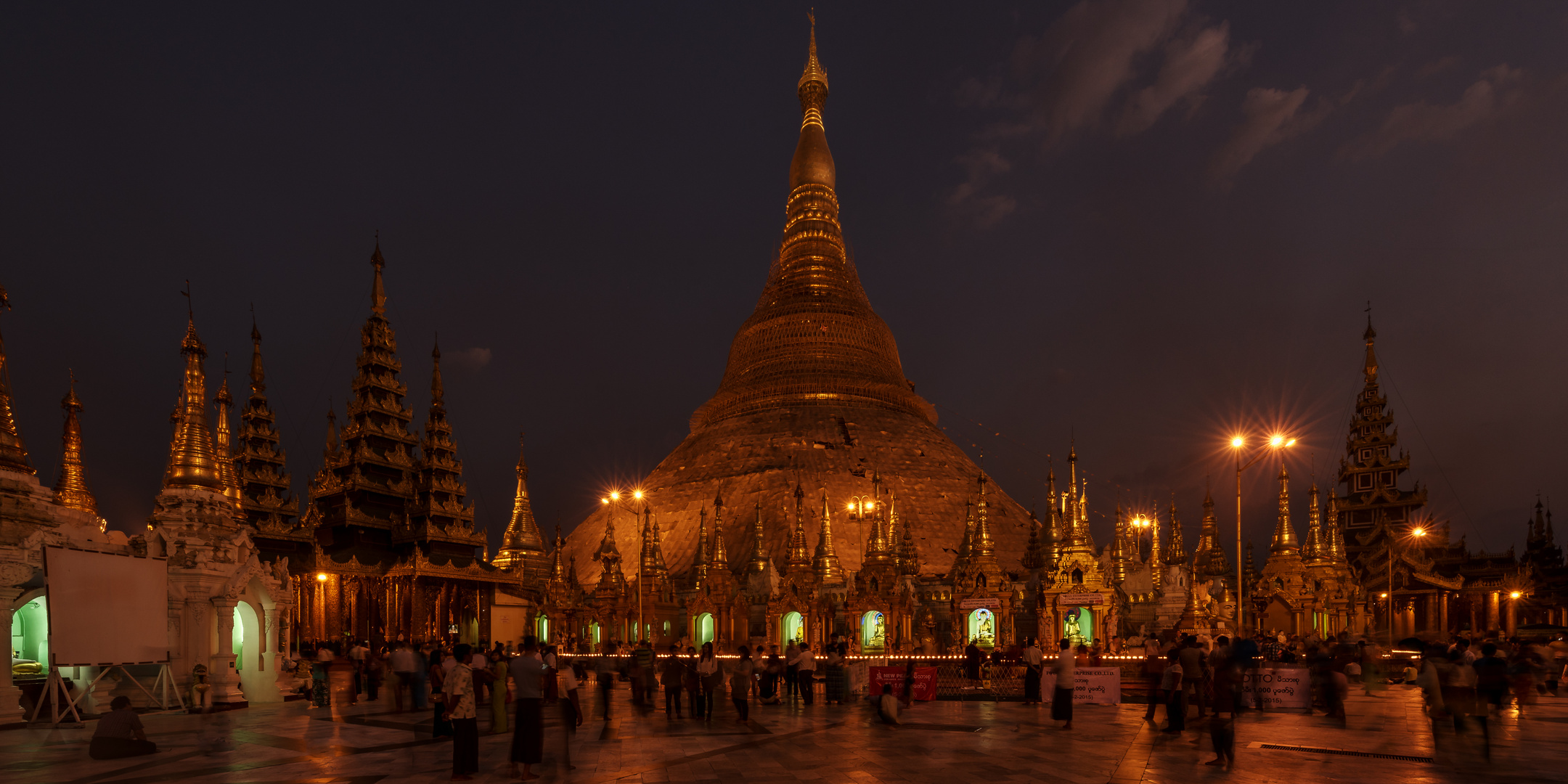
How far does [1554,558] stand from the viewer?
52344mm

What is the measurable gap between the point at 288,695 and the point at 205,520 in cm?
436

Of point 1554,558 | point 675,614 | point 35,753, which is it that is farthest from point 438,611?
point 1554,558

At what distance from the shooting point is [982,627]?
38188 mm

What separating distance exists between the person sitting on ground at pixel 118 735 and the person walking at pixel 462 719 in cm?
504

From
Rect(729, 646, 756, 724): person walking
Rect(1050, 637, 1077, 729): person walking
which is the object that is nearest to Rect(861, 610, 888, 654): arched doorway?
Rect(729, 646, 756, 724): person walking

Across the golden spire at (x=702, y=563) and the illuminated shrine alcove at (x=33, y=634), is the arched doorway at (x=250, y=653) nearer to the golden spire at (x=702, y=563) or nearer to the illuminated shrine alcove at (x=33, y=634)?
the illuminated shrine alcove at (x=33, y=634)

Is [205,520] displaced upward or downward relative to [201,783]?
upward

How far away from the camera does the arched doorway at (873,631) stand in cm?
3994

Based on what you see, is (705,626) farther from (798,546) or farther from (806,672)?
(806,672)

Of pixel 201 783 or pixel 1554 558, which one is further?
pixel 1554 558

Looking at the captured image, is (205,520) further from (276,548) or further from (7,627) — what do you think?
(276,548)

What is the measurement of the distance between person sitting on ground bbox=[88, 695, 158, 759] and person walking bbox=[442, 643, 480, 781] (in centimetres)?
504

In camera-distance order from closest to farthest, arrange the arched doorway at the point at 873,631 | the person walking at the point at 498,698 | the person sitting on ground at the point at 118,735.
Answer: the person sitting on ground at the point at 118,735, the person walking at the point at 498,698, the arched doorway at the point at 873,631

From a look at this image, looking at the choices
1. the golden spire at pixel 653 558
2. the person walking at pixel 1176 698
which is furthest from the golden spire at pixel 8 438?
the golden spire at pixel 653 558
